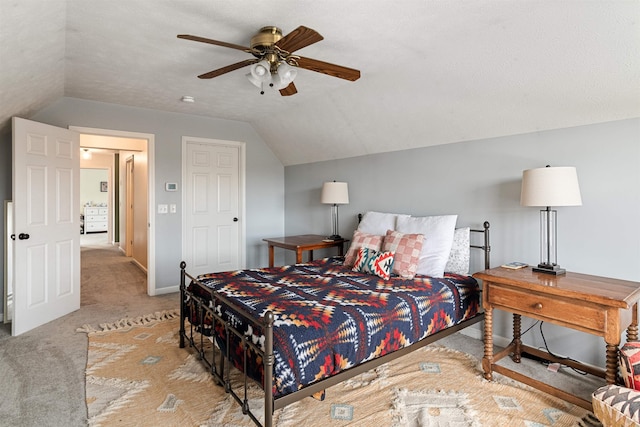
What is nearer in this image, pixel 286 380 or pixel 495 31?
pixel 286 380

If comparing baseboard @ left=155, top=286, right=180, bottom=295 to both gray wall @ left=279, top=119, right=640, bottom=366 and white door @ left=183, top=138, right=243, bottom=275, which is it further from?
gray wall @ left=279, top=119, right=640, bottom=366

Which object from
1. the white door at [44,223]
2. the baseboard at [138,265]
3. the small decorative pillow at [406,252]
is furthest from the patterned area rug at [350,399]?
the baseboard at [138,265]

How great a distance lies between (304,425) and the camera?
193 centimetres

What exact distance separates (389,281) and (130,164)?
6669 mm

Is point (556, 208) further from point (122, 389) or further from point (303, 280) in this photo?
point (122, 389)

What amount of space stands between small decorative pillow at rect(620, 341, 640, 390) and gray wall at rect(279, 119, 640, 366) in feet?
2.34

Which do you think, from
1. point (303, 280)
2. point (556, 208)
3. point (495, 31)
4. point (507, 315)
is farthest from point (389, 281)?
point (495, 31)

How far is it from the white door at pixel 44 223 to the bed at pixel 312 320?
1.64 metres

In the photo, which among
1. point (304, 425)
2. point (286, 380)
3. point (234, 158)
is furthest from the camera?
point (234, 158)

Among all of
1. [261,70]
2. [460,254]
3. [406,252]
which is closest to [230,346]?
[406,252]

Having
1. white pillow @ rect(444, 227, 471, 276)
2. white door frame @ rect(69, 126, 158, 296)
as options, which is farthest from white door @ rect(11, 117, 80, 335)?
white pillow @ rect(444, 227, 471, 276)

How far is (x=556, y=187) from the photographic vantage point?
7.52 ft

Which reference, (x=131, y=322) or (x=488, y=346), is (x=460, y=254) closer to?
(x=488, y=346)

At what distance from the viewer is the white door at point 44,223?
315 centimetres
